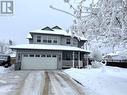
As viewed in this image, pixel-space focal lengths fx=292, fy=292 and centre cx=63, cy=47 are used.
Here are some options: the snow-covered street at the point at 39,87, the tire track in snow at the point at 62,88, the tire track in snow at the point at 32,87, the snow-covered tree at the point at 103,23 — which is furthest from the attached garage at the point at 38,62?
the snow-covered tree at the point at 103,23

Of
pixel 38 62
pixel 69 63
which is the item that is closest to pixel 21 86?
pixel 38 62

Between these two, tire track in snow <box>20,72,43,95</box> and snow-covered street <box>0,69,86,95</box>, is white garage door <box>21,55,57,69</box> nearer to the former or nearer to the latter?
snow-covered street <box>0,69,86,95</box>

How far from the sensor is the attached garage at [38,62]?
4019 centimetres

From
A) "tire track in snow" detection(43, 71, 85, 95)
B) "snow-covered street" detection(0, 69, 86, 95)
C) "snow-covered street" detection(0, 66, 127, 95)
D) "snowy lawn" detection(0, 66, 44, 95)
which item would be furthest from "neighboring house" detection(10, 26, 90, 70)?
"tire track in snow" detection(43, 71, 85, 95)

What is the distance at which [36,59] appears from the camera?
133 ft

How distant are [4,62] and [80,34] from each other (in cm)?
3299

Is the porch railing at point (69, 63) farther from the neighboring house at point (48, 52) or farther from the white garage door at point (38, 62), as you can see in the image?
Result: the white garage door at point (38, 62)

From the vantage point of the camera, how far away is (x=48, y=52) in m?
41.2

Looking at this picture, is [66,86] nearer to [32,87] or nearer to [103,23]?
[32,87]

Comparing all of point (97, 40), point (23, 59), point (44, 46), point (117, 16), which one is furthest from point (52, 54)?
point (117, 16)

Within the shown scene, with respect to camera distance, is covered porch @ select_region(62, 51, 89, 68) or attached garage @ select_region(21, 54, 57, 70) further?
covered porch @ select_region(62, 51, 89, 68)

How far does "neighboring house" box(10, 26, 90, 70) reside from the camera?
4019 centimetres

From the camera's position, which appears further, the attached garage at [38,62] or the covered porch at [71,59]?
the covered porch at [71,59]

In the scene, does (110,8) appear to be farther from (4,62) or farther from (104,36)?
(4,62)
